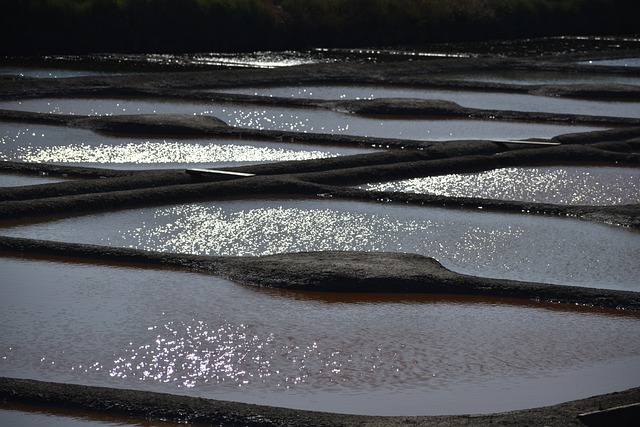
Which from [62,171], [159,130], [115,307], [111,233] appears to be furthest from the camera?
[159,130]

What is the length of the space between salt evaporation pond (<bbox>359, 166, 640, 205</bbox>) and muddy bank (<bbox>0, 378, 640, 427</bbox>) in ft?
12.3

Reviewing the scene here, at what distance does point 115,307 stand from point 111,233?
1344 mm

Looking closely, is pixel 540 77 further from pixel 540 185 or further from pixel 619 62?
pixel 540 185

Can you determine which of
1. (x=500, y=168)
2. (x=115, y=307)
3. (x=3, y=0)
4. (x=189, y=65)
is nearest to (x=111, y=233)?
(x=115, y=307)

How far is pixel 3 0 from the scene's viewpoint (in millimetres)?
14594

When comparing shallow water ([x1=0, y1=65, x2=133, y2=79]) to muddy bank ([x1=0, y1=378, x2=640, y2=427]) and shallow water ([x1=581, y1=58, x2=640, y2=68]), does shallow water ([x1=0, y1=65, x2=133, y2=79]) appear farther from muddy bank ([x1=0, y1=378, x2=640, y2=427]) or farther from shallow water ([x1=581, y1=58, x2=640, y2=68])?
muddy bank ([x1=0, y1=378, x2=640, y2=427])

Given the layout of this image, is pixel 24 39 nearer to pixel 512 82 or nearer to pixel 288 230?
pixel 512 82

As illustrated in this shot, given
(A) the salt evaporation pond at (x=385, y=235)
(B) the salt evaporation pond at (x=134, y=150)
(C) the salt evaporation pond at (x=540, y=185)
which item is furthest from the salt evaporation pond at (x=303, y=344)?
(B) the salt evaporation pond at (x=134, y=150)

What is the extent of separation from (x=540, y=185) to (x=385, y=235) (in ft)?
Answer: 6.63

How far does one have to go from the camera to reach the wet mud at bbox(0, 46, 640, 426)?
3.88 m

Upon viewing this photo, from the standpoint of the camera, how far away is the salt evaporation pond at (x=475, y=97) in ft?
39.3

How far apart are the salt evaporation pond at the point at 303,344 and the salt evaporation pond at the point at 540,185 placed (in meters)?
2.45

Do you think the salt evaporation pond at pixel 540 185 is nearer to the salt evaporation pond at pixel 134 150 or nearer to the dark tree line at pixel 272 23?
the salt evaporation pond at pixel 134 150

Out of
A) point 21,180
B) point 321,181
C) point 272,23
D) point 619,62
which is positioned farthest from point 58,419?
point 619,62
